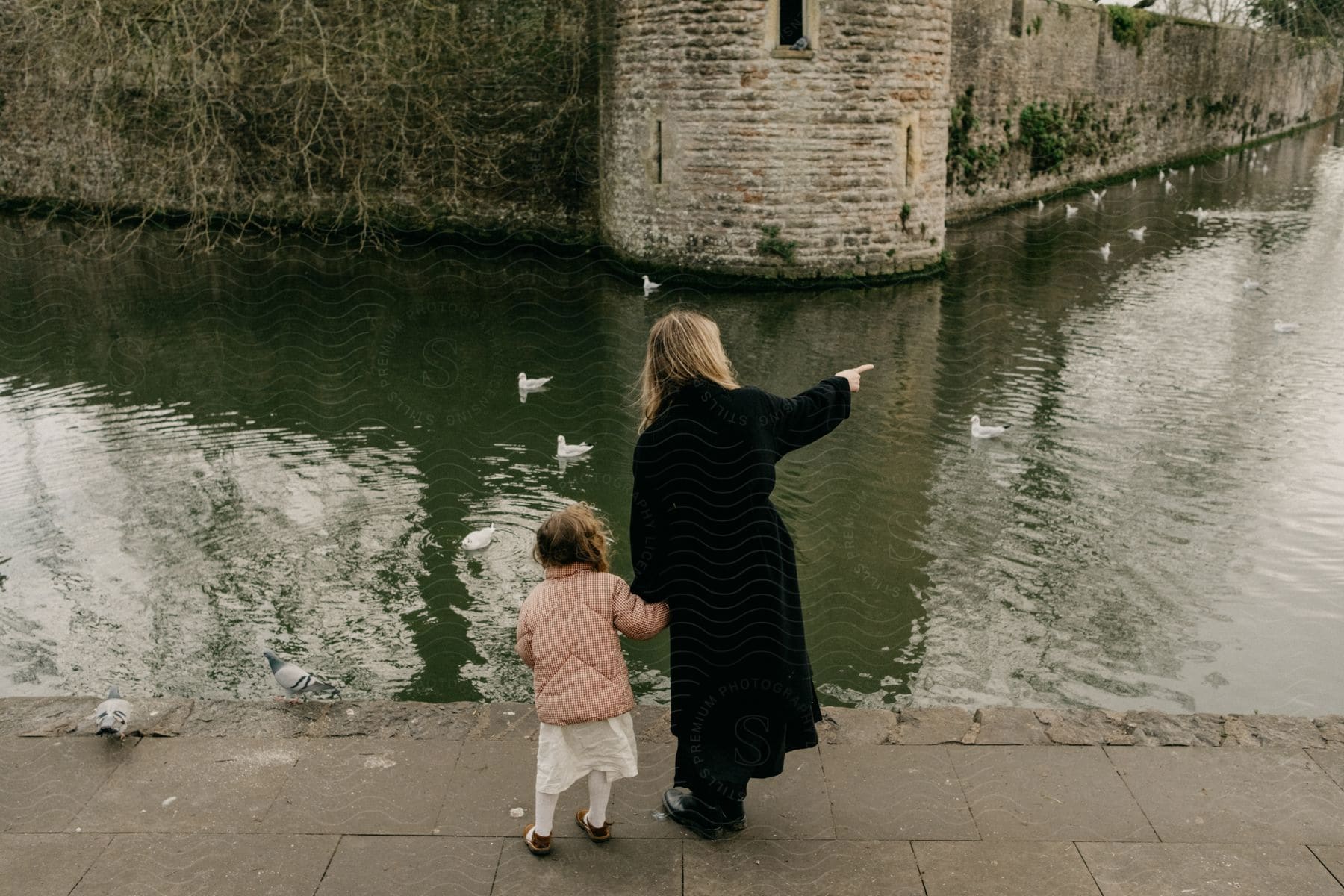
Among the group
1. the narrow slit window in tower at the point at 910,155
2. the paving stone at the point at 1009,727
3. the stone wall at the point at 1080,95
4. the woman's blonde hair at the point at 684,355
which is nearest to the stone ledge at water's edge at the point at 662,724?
the paving stone at the point at 1009,727

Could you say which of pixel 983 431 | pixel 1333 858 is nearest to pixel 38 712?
pixel 1333 858

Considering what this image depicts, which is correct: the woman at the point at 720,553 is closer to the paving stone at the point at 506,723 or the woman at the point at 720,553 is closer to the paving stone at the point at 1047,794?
the paving stone at the point at 1047,794

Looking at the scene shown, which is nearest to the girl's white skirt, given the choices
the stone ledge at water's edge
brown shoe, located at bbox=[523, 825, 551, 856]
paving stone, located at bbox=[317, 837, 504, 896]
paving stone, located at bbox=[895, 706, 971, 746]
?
brown shoe, located at bbox=[523, 825, 551, 856]

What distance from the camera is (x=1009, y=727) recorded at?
12.0 ft

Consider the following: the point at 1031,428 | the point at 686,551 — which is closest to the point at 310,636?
the point at 686,551

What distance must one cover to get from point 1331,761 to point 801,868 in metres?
1.75

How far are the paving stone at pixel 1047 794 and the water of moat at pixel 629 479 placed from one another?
4.51 feet

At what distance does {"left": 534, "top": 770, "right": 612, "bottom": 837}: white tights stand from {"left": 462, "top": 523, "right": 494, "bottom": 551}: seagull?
313cm

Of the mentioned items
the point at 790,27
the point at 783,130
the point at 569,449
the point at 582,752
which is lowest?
the point at 569,449

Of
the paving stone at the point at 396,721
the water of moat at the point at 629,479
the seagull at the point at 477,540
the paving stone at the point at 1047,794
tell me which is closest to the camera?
the paving stone at the point at 1047,794

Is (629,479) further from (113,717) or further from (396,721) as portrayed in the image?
(113,717)

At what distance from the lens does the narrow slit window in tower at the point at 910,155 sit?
12828 millimetres

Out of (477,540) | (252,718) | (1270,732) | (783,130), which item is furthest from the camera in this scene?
(783,130)

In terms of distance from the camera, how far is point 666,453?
2.95m
